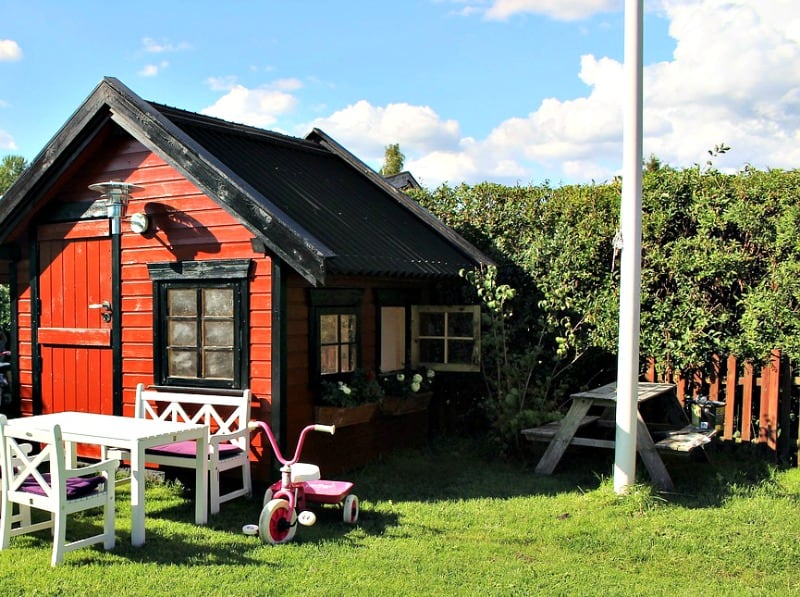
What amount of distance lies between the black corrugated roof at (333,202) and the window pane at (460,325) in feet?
1.70

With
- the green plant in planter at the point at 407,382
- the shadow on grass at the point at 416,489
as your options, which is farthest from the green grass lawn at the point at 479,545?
the green plant in planter at the point at 407,382

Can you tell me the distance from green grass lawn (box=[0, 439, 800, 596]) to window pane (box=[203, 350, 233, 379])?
1169mm

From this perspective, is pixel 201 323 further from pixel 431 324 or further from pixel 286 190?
pixel 431 324

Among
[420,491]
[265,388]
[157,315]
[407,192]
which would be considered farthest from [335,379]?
[407,192]

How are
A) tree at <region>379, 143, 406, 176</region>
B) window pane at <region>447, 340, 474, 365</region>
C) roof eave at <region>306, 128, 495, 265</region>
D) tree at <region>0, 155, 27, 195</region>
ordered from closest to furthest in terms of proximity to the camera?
window pane at <region>447, 340, 474, 365</region>
roof eave at <region>306, 128, 495, 265</region>
tree at <region>379, 143, 406, 176</region>
tree at <region>0, 155, 27, 195</region>

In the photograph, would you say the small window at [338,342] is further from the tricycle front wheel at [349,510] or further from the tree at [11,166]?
the tree at [11,166]

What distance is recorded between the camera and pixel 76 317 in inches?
348

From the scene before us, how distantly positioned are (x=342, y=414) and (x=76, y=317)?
3.38m

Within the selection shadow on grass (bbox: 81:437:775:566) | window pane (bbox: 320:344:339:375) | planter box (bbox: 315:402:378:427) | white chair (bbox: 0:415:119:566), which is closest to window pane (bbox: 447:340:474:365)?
shadow on grass (bbox: 81:437:775:566)

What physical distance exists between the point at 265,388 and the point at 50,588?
111 inches

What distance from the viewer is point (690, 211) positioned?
8.69 m

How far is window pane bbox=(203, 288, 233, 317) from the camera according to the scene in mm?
7695

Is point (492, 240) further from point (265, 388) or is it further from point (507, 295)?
point (265, 388)

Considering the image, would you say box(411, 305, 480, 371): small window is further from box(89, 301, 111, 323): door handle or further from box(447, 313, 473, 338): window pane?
box(89, 301, 111, 323): door handle
